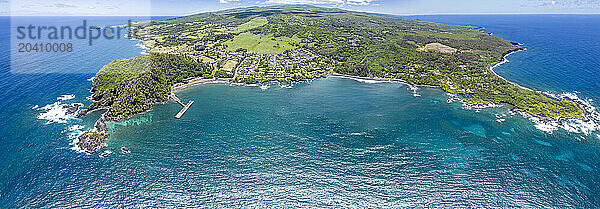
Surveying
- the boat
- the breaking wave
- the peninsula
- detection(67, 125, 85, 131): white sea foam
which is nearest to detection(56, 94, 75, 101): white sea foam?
the breaking wave

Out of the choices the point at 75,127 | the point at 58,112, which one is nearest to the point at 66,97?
the point at 58,112

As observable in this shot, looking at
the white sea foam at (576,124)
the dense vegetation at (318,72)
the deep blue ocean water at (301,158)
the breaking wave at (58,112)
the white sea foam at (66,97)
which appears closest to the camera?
the deep blue ocean water at (301,158)

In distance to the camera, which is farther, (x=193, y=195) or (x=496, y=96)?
(x=496, y=96)

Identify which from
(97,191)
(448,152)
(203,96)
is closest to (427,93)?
(448,152)

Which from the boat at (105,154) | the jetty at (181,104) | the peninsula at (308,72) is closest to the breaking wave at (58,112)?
the peninsula at (308,72)

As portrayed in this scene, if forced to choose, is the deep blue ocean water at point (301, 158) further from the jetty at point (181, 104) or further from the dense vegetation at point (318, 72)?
the dense vegetation at point (318, 72)

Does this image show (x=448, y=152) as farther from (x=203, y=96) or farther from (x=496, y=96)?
(x=203, y=96)

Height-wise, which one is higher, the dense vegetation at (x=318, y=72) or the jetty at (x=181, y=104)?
the dense vegetation at (x=318, y=72)

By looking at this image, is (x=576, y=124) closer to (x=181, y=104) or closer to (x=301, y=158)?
(x=301, y=158)
